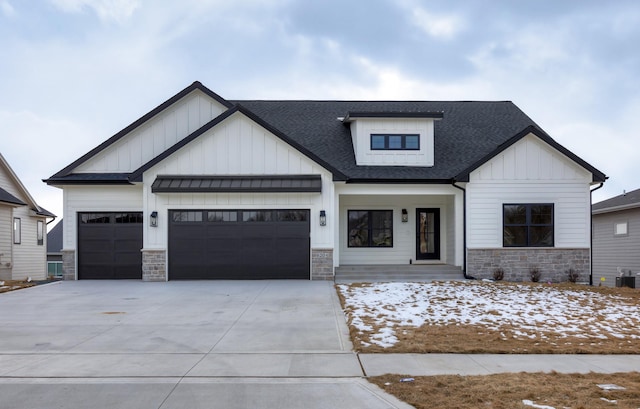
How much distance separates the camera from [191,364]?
7195 millimetres

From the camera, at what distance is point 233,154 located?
17016mm

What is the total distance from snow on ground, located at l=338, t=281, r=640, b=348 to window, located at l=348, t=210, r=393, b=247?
4.23 metres

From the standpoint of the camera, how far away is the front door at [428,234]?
19.5 metres

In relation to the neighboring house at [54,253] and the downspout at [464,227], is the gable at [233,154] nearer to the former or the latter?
the downspout at [464,227]

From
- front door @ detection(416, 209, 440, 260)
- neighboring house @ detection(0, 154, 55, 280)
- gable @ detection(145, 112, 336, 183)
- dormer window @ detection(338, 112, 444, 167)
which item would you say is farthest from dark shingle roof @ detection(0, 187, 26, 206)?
front door @ detection(416, 209, 440, 260)

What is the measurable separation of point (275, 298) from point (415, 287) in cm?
406

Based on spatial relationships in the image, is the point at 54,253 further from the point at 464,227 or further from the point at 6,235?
the point at 464,227

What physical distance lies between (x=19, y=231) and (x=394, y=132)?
2100cm

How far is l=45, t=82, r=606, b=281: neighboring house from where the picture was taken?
1694 centimetres

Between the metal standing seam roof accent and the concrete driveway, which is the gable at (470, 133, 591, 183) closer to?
the metal standing seam roof accent

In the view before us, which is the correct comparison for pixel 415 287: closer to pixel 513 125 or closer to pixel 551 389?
pixel 551 389

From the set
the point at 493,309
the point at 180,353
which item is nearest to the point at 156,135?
the point at 180,353

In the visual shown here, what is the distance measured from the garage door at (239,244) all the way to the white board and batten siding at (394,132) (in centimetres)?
360

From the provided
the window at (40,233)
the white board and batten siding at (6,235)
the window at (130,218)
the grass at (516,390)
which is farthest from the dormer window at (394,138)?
the window at (40,233)
